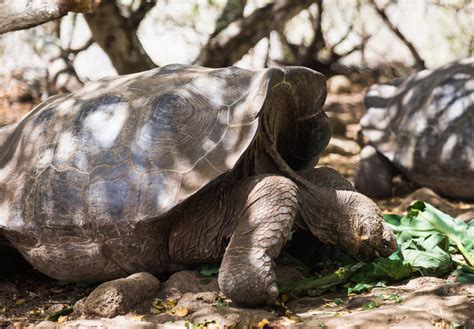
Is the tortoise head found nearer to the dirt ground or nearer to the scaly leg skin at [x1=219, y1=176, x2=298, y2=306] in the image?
the scaly leg skin at [x1=219, y1=176, x2=298, y2=306]

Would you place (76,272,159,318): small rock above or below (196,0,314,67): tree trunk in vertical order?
below

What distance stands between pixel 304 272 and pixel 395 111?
14.0ft

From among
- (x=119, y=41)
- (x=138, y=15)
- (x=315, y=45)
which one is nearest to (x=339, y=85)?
(x=315, y=45)

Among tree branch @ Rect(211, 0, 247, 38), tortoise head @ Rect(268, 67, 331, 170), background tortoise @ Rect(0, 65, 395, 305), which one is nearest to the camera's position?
background tortoise @ Rect(0, 65, 395, 305)

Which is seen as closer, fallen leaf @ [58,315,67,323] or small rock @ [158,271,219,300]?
fallen leaf @ [58,315,67,323]

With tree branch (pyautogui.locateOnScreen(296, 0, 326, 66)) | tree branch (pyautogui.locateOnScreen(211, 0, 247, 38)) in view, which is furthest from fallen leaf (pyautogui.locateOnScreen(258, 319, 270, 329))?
tree branch (pyautogui.locateOnScreen(296, 0, 326, 66))

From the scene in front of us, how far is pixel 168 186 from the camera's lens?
12.7 feet

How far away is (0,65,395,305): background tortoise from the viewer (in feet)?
12.7

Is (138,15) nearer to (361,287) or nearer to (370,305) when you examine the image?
(361,287)

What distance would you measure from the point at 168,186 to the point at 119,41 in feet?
15.1

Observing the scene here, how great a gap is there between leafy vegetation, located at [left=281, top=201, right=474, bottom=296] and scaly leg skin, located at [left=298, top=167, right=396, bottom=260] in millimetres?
92

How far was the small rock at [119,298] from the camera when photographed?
366cm

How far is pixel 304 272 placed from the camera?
4.20m

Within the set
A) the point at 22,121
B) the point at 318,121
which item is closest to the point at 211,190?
the point at 318,121
